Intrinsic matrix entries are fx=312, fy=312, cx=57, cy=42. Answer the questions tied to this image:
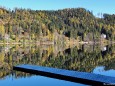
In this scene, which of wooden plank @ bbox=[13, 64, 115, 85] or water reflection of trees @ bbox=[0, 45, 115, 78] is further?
water reflection of trees @ bbox=[0, 45, 115, 78]

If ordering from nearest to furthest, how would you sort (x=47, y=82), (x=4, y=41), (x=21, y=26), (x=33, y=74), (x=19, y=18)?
(x=47, y=82) → (x=33, y=74) → (x=4, y=41) → (x=21, y=26) → (x=19, y=18)

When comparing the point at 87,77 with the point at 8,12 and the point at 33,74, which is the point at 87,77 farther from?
the point at 8,12

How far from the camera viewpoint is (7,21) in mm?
152500

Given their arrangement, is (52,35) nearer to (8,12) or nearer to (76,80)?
(8,12)

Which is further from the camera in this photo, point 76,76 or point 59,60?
point 59,60

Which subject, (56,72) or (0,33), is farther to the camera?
(0,33)

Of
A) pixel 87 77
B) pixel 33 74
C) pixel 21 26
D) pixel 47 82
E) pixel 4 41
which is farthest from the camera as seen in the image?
pixel 21 26

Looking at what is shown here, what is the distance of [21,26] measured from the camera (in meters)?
152

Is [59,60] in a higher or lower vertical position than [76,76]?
higher

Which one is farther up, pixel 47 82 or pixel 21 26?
pixel 21 26

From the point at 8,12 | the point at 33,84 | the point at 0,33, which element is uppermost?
the point at 8,12

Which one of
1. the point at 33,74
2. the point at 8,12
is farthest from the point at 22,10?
the point at 33,74

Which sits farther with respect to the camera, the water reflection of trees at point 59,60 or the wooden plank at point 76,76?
the water reflection of trees at point 59,60

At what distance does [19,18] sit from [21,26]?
56.8 feet
